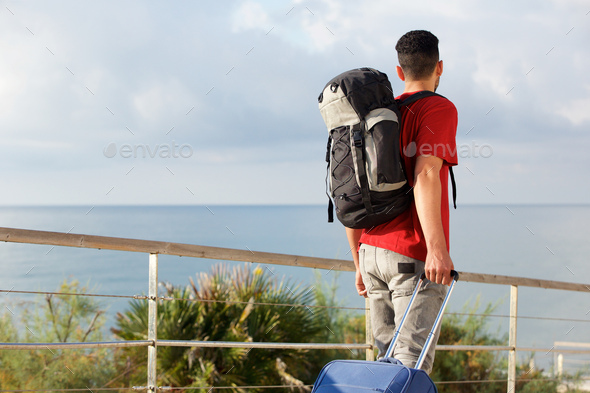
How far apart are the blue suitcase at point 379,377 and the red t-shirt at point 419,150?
0.38ft

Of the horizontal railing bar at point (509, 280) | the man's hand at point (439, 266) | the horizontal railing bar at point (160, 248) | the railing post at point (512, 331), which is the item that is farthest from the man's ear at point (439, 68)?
the railing post at point (512, 331)

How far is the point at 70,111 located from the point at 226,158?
934 inches

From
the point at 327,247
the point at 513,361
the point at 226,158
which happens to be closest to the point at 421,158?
the point at 513,361

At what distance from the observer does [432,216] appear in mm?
1239

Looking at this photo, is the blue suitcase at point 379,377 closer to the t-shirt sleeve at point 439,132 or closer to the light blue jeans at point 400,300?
the light blue jeans at point 400,300

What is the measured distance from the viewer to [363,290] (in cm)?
164

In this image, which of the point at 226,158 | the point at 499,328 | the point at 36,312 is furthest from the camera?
the point at 226,158

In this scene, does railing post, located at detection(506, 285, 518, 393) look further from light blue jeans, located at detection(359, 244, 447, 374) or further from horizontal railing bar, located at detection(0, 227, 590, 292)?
light blue jeans, located at detection(359, 244, 447, 374)

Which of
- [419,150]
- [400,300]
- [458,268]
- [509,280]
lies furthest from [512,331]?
[458,268]

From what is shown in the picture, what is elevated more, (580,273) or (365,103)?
(365,103)

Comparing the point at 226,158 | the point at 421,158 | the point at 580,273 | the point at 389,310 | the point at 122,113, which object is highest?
the point at 122,113

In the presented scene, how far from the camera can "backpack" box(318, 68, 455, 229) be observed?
4.26 ft

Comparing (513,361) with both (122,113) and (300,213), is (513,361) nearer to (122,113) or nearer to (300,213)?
(122,113)

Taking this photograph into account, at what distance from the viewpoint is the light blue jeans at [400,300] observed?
4.13 ft
